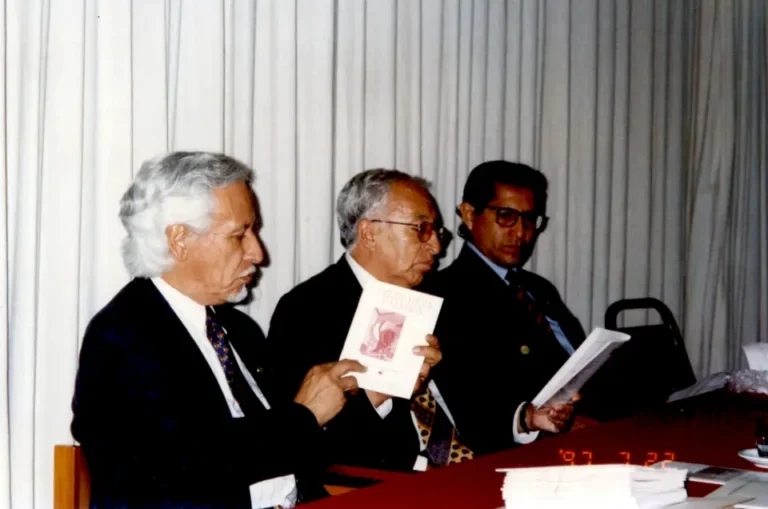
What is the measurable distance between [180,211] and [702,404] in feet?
5.64

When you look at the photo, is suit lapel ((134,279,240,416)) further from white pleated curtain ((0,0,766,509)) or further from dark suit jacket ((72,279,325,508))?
white pleated curtain ((0,0,766,509))

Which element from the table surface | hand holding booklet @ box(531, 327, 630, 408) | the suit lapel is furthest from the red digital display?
the suit lapel

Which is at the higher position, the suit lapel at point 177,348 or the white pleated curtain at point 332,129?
the white pleated curtain at point 332,129

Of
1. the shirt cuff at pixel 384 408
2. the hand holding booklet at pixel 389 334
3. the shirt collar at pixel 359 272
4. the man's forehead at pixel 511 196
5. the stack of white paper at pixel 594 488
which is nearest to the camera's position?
the stack of white paper at pixel 594 488

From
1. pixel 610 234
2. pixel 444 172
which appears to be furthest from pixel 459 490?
pixel 610 234

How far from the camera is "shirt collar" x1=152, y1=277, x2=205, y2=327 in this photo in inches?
81.0

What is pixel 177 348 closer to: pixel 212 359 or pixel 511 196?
pixel 212 359

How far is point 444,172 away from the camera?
3.70 m

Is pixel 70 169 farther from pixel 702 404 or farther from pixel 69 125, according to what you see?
pixel 702 404

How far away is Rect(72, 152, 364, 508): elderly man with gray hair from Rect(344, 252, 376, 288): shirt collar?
1.65 ft

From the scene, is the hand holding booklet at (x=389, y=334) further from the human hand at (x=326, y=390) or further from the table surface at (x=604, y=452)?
the table surface at (x=604, y=452)

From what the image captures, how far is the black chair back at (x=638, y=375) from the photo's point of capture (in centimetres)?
346

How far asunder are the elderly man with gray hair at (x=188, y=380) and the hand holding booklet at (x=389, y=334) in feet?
0.24

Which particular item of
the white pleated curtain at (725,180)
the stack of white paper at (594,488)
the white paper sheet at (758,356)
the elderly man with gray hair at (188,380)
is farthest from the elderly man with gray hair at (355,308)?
the white pleated curtain at (725,180)
